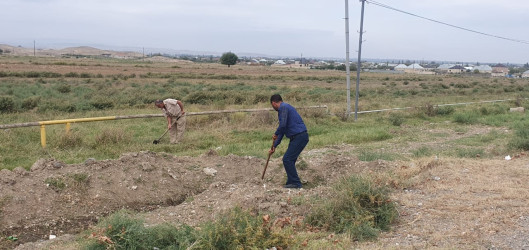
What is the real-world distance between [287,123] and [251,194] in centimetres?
139

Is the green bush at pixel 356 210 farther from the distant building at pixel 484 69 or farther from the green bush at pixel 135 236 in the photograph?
the distant building at pixel 484 69

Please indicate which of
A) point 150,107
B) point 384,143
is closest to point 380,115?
point 384,143

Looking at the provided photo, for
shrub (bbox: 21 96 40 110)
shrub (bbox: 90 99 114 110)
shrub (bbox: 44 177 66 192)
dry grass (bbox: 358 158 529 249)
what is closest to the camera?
dry grass (bbox: 358 158 529 249)

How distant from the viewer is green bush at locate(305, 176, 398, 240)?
577cm

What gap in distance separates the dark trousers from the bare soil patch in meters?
0.29

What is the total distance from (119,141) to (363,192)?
24.5ft

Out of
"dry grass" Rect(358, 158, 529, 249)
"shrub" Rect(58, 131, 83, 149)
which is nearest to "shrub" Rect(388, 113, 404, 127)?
"dry grass" Rect(358, 158, 529, 249)

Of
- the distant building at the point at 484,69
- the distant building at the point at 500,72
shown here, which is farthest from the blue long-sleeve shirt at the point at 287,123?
the distant building at the point at 484,69

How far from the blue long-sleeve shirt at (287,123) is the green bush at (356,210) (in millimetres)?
1660

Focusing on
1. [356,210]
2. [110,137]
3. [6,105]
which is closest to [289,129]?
[356,210]

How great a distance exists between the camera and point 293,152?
782 centimetres

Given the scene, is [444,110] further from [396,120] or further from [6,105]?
[6,105]

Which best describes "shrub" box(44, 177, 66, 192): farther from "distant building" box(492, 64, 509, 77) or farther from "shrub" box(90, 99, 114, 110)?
"distant building" box(492, 64, 509, 77)

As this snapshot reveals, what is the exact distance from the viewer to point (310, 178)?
8.80 metres
